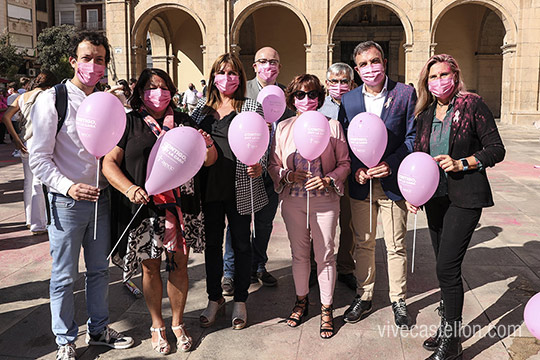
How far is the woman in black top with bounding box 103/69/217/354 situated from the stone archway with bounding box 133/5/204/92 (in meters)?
18.6

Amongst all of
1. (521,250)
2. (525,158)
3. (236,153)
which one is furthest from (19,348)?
(525,158)

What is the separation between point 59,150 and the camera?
2.83 metres

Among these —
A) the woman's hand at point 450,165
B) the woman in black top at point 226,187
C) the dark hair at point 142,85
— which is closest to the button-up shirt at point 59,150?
the dark hair at point 142,85

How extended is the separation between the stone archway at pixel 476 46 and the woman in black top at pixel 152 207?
21.9 m

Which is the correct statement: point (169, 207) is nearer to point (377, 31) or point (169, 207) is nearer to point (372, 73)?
point (372, 73)

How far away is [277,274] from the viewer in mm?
4523

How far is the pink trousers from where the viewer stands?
3.36 meters

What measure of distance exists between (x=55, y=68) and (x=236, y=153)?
43.2 meters

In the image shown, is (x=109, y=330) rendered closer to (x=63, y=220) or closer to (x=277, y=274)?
(x=63, y=220)

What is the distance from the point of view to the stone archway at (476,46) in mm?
22250

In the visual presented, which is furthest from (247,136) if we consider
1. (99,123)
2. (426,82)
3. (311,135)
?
(426,82)

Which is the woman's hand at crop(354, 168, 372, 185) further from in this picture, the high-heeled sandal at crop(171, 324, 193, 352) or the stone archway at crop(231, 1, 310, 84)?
the stone archway at crop(231, 1, 310, 84)

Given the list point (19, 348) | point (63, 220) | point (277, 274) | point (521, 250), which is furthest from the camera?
point (521, 250)

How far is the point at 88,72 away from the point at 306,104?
1536 millimetres
